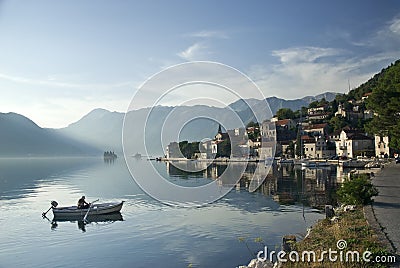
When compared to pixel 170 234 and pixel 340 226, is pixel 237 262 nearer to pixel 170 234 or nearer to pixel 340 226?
pixel 340 226

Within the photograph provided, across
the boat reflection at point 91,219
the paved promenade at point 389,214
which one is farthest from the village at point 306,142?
the paved promenade at point 389,214

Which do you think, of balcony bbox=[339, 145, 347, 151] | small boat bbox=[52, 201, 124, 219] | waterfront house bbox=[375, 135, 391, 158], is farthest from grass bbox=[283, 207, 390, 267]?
balcony bbox=[339, 145, 347, 151]

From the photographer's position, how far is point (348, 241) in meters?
9.27

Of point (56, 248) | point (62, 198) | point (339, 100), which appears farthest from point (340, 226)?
point (339, 100)

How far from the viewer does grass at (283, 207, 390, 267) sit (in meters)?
7.58

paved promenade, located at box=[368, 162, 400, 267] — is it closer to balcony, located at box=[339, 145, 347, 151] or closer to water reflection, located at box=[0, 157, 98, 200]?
water reflection, located at box=[0, 157, 98, 200]

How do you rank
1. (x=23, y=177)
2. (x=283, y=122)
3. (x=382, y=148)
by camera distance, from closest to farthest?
1. (x=23, y=177)
2. (x=382, y=148)
3. (x=283, y=122)

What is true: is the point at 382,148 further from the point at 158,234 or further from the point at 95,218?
the point at 158,234

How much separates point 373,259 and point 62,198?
1236 inches

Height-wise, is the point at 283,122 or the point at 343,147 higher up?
the point at 283,122

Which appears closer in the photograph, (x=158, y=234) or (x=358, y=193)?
(x=358, y=193)

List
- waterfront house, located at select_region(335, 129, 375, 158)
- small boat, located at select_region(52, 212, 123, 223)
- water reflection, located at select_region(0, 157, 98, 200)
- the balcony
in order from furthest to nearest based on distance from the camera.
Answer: the balcony, waterfront house, located at select_region(335, 129, 375, 158), water reflection, located at select_region(0, 157, 98, 200), small boat, located at select_region(52, 212, 123, 223)

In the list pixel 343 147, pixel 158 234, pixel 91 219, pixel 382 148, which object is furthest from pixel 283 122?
pixel 158 234

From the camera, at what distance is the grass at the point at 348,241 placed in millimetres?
7578
